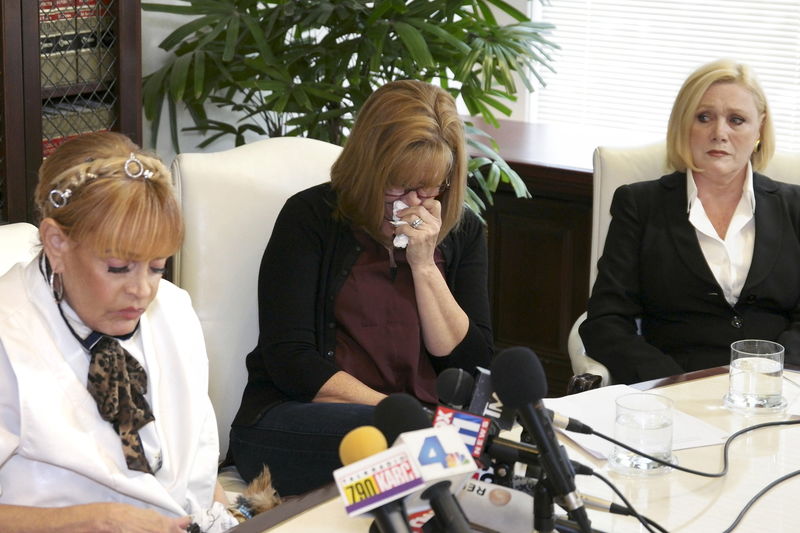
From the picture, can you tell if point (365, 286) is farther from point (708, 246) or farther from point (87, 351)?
point (708, 246)

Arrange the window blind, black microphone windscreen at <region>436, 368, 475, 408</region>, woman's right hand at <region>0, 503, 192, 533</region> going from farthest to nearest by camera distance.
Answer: the window blind < woman's right hand at <region>0, 503, 192, 533</region> < black microphone windscreen at <region>436, 368, 475, 408</region>

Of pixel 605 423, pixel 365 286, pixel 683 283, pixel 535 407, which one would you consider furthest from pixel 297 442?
pixel 683 283

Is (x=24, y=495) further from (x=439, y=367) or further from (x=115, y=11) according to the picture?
(x=115, y=11)

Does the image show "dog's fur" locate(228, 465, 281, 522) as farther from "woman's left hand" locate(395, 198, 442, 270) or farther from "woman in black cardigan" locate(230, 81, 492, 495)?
"woman's left hand" locate(395, 198, 442, 270)

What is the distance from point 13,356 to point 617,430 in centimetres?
94

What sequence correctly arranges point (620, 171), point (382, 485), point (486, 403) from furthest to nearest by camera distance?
point (620, 171) < point (486, 403) < point (382, 485)

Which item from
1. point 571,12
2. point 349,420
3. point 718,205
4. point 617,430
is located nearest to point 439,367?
point 349,420

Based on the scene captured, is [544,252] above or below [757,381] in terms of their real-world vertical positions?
below

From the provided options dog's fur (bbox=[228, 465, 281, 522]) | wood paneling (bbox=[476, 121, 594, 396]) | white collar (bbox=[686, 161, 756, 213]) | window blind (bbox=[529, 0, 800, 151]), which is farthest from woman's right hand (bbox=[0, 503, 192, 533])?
window blind (bbox=[529, 0, 800, 151])

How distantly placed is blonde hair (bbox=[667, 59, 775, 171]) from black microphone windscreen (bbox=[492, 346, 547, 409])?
166cm

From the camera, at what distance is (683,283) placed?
8.64ft

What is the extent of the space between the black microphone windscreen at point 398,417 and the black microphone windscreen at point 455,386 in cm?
17

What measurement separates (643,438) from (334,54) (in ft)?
5.64

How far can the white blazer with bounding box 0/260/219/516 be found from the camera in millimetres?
1512
